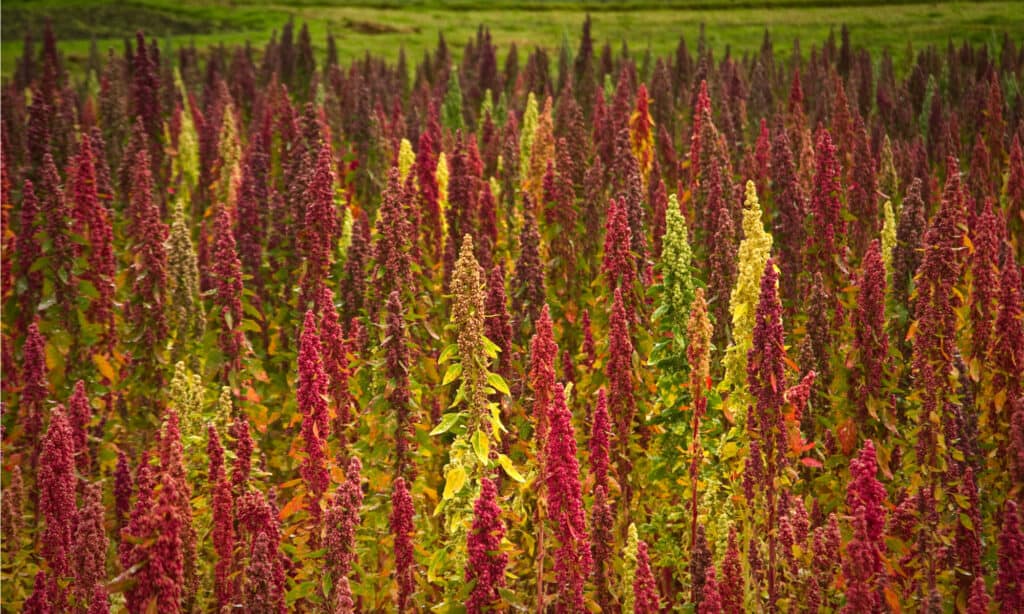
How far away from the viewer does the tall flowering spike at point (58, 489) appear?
778 cm

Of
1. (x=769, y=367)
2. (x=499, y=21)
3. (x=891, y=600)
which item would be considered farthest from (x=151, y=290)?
(x=499, y=21)

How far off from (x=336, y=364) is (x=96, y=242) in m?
4.48

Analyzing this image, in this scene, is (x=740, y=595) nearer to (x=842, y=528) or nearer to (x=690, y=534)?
(x=690, y=534)

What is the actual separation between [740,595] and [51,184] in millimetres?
8672

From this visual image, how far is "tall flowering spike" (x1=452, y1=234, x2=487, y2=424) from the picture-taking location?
7465 millimetres

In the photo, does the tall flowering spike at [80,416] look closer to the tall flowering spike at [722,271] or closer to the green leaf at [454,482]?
the green leaf at [454,482]

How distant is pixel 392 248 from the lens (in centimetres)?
1042

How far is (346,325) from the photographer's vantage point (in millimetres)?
11008

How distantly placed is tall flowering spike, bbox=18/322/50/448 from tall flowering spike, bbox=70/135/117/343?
1436mm

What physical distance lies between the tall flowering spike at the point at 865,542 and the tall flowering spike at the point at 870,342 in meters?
2.55

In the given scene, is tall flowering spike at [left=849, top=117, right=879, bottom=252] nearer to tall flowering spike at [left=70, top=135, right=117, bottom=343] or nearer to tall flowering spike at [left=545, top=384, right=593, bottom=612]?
tall flowering spike at [left=545, top=384, right=593, bottom=612]

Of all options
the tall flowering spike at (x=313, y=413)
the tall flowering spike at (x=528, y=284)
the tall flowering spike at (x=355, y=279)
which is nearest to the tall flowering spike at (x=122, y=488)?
the tall flowering spike at (x=313, y=413)

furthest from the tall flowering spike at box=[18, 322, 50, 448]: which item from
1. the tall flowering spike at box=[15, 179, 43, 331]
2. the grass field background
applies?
the grass field background

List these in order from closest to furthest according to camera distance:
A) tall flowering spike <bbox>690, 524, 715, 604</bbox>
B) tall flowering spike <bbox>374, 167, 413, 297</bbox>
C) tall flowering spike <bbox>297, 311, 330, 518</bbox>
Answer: tall flowering spike <bbox>690, 524, 715, 604</bbox>
tall flowering spike <bbox>297, 311, 330, 518</bbox>
tall flowering spike <bbox>374, 167, 413, 297</bbox>
